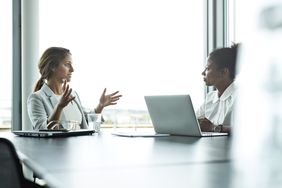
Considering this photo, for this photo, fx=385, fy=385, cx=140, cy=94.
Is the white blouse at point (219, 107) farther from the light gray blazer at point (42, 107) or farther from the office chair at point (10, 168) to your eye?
the office chair at point (10, 168)

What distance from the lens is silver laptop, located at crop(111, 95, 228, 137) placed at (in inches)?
73.7

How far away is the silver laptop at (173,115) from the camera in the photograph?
6.14 ft

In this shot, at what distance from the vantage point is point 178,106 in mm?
1900

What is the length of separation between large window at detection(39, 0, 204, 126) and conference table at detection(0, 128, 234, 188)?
88.0 inches

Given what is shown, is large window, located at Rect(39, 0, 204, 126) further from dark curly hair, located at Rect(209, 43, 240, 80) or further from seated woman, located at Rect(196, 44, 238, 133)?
dark curly hair, located at Rect(209, 43, 240, 80)

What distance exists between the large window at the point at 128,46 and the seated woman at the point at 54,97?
2.22ft

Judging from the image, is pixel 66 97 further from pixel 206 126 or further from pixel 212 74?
pixel 212 74

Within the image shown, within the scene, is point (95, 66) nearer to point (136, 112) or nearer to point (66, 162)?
point (136, 112)

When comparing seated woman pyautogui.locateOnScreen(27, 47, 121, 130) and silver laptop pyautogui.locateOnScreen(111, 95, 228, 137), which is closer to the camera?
silver laptop pyautogui.locateOnScreen(111, 95, 228, 137)

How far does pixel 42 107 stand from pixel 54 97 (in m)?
0.15

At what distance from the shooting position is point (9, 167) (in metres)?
1.18

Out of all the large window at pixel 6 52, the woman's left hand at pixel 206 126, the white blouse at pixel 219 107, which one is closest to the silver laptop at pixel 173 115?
the woman's left hand at pixel 206 126

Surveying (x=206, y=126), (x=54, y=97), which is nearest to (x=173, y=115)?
(x=206, y=126)

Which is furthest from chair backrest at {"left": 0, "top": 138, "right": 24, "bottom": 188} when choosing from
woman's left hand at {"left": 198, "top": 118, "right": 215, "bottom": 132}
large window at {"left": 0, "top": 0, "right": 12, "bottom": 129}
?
large window at {"left": 0, "top": 0, "right": 12, "bottom": 129}
